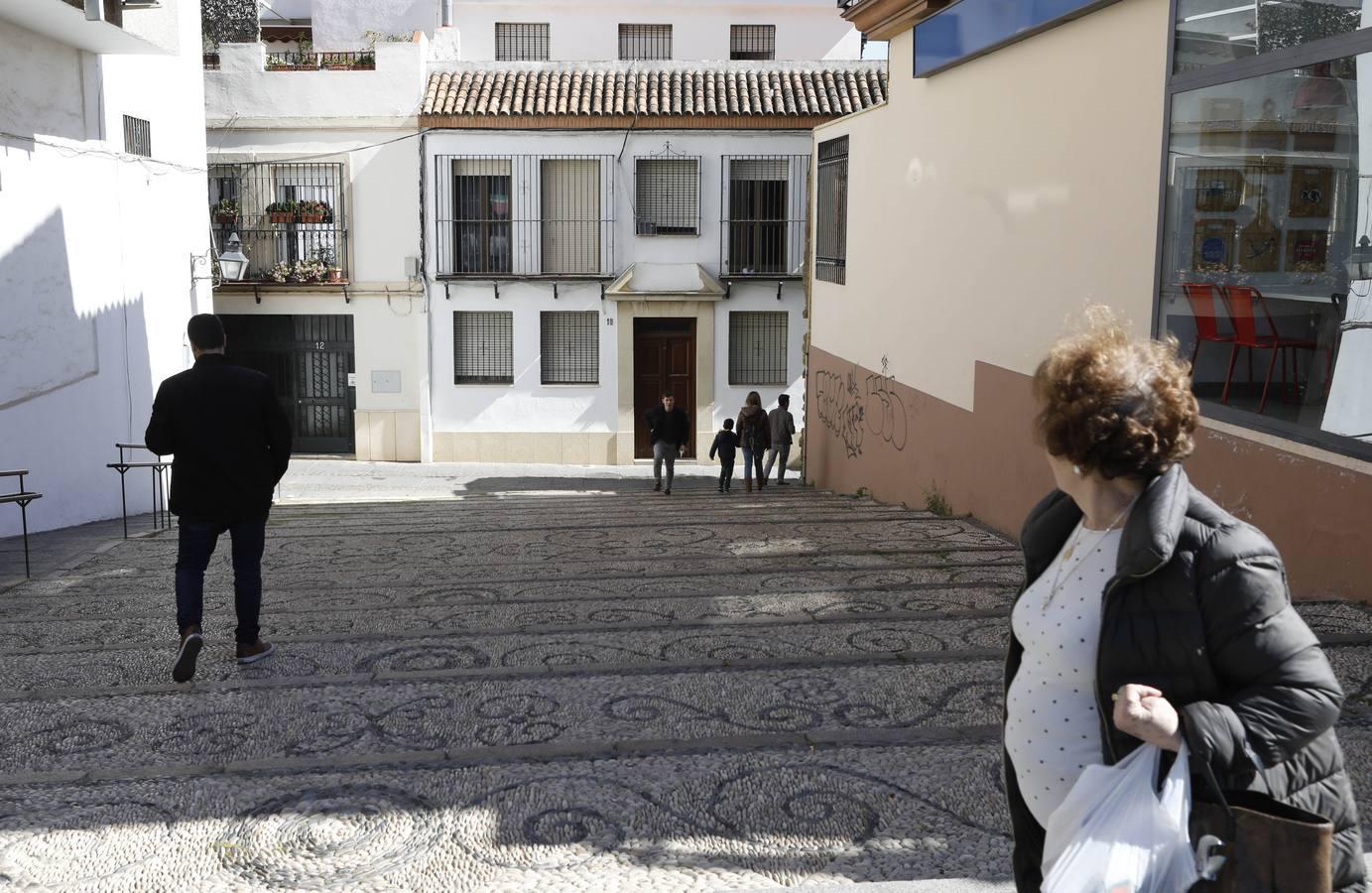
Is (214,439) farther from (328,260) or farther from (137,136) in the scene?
(328,260)

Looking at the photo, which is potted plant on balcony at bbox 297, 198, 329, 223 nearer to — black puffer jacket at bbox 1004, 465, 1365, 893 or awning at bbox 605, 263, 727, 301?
awning at bbox 605, 263, 727, 301

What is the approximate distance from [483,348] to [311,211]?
12.6 feet

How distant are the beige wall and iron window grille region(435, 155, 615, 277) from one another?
8986 millimetres

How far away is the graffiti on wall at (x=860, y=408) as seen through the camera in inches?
A: 539

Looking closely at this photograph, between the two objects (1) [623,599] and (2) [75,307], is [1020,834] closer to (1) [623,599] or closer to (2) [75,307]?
(1) [623,599]

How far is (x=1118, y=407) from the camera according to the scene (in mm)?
2383

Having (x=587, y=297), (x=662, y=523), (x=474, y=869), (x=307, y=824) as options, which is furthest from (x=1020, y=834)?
(x=587, y=297)

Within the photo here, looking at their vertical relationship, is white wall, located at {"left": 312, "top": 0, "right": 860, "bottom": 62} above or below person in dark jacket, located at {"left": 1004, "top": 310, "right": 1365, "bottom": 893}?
above

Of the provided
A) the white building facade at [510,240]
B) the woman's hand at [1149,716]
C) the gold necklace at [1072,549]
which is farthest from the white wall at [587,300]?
the woman's hand at [1149,716]

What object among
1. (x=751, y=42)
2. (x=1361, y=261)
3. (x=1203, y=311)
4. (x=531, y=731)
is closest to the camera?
(x=531, y=731)

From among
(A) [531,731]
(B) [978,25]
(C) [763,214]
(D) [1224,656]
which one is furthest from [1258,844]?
(C) [763,214]

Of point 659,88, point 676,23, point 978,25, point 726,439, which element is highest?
point 676,23

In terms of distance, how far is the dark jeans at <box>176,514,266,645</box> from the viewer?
18.7 feet

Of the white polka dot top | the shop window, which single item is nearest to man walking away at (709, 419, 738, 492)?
the shop window
